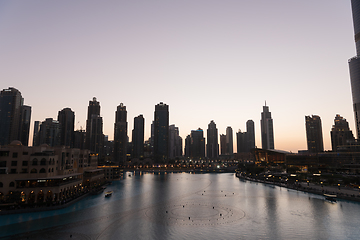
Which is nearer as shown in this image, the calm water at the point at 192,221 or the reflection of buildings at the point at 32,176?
the calm water at the point at 192,221

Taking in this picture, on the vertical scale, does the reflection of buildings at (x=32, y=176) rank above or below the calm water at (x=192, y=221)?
above

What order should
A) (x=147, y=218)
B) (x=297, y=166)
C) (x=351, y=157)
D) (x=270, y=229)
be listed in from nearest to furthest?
(x=270, y=229), (x=147, y=218), (x=351, y=157), (x=297, y=166)

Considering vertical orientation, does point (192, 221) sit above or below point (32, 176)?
below

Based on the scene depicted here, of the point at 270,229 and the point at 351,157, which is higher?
the point at 351,157

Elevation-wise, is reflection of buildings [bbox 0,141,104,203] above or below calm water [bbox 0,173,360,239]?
above

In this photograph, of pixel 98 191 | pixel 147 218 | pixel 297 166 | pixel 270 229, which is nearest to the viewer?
pixel 270 229

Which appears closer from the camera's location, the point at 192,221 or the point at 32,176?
the point at 192,221

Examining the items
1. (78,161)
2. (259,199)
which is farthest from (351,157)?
(78,161)

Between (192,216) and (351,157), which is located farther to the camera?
(351,157)

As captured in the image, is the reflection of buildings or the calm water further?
the reflection of buildings

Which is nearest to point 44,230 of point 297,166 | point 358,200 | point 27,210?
point 27,210

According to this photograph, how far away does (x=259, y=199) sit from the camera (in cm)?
8275

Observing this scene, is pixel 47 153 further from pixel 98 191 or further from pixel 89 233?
pixel 89 233

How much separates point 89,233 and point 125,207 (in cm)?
2360
